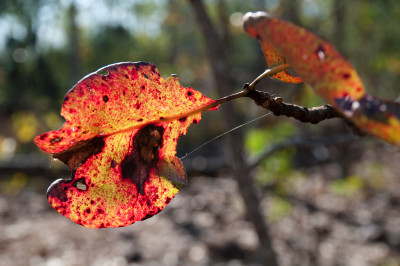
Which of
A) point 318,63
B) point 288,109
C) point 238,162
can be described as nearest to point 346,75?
point 318,63

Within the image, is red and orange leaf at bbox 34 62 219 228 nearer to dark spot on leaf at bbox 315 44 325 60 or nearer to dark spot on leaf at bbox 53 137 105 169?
dark spot on leaf at bbox 53 137 105 169

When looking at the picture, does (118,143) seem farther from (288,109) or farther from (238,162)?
(238,162)

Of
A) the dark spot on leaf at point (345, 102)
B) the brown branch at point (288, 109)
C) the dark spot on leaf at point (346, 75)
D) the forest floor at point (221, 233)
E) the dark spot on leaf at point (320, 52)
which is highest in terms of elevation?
the dark spot on leaf at point (320, 52)

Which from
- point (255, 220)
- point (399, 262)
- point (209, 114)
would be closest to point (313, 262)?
point (399, 262)

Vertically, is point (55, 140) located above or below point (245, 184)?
above

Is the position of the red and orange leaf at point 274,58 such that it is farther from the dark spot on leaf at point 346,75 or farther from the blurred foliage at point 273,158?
the blurred foliage at point 273,158

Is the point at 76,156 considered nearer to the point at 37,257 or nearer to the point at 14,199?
the point at 37,257

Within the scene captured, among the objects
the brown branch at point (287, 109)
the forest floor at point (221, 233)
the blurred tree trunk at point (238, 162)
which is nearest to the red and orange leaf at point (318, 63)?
the brown branch at point (287, 109)
